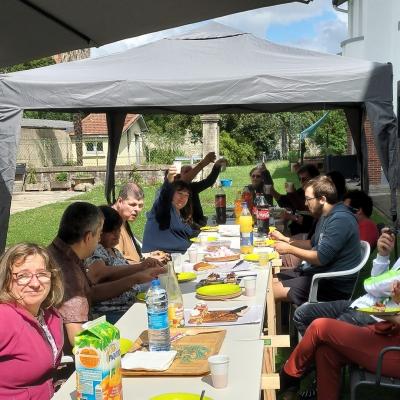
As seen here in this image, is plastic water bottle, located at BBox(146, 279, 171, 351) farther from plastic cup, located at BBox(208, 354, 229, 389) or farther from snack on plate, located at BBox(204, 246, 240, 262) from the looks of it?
snack on plate, located at BBox(204, 246, 240, 262)

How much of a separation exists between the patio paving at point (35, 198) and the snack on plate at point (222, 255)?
11.9 meters

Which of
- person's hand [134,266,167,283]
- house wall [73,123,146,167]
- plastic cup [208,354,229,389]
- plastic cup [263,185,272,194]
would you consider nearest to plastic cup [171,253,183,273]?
person's hand [134,266,167,283]

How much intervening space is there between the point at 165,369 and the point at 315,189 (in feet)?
8.09

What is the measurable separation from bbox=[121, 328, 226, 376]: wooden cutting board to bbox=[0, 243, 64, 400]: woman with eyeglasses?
361 millimetres

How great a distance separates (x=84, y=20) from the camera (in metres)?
3.55

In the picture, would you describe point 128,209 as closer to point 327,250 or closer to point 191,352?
point 327,250

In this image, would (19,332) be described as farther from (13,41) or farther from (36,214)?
(36,214)

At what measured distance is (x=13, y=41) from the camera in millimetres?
3678

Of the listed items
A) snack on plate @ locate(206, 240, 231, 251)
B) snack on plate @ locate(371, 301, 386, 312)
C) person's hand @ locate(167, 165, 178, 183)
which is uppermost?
person's hand @ locate(167, 165, 178, 183)

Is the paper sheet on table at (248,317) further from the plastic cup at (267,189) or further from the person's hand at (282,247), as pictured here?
the plastic cup at (267,189)

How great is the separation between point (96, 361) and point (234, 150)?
3295 cm

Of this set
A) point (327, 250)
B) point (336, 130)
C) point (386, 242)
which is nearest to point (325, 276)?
point (327, 250)

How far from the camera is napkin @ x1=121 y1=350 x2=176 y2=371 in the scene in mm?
2000

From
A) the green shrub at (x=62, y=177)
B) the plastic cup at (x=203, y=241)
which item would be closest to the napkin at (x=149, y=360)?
the plastic cup at (x=203, y=241)
